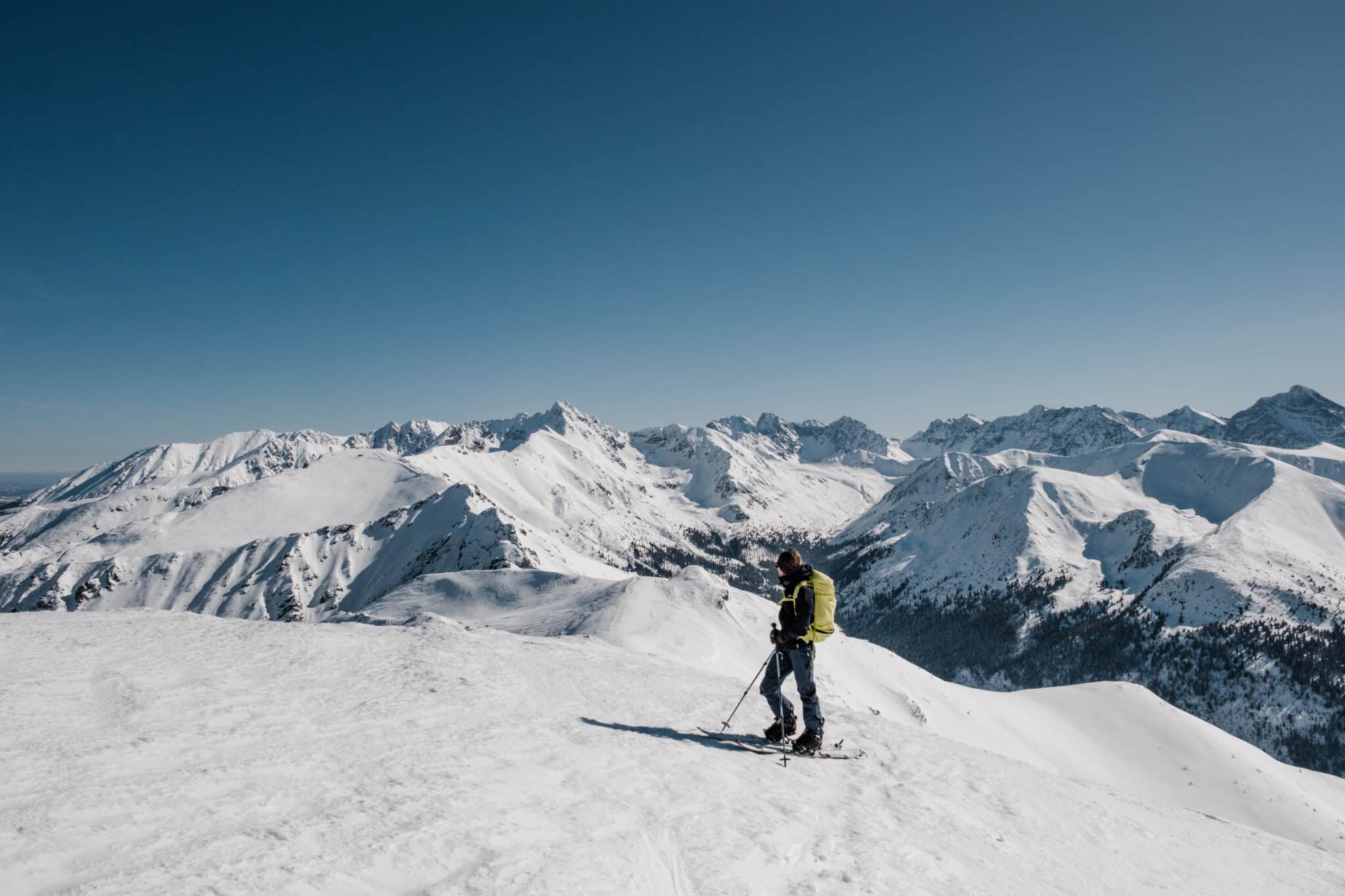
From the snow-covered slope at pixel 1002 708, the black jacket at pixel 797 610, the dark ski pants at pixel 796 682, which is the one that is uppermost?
the black jacket at pixel 797 610

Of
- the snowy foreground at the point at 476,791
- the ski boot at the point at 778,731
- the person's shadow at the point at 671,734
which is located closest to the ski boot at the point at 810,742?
the ski boot at the point at 778,731

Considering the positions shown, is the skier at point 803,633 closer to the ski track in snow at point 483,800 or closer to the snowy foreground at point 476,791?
the ski track in snow at point 483,800

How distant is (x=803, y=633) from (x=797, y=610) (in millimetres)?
470

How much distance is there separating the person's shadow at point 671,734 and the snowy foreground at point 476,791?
0.09 m

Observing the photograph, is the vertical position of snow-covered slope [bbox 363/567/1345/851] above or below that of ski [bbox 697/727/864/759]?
below

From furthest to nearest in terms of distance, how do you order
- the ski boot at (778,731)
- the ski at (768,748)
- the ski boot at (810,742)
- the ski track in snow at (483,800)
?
the ski boot at (778,731)
the ski boot at (810,742)
the ski at (768,748)
the ski track in snow at (483,800)

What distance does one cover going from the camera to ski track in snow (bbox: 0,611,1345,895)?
6203 mm

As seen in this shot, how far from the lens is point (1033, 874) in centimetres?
805

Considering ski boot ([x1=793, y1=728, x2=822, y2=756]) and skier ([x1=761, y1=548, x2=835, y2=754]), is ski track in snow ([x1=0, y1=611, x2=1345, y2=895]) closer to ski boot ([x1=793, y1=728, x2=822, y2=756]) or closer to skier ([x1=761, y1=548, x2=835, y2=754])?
ski boot ([x1=793, y1=728, x2=822, y2=756])

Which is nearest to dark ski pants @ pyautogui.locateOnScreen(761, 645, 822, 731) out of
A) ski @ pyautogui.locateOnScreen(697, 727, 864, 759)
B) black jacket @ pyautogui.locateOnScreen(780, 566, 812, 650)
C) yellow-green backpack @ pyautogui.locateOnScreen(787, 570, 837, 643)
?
black jacket @ pyautogui.locateOnScreen(780, 566, 812, 650)

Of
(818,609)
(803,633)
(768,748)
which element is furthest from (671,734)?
(818,609)

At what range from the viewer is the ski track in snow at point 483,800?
20.4 ft

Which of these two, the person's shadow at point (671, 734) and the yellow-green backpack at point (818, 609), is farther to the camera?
the yellow-green backpack at point (818, 609)

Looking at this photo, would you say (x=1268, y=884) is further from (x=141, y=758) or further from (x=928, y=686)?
(x=928, y=686)
